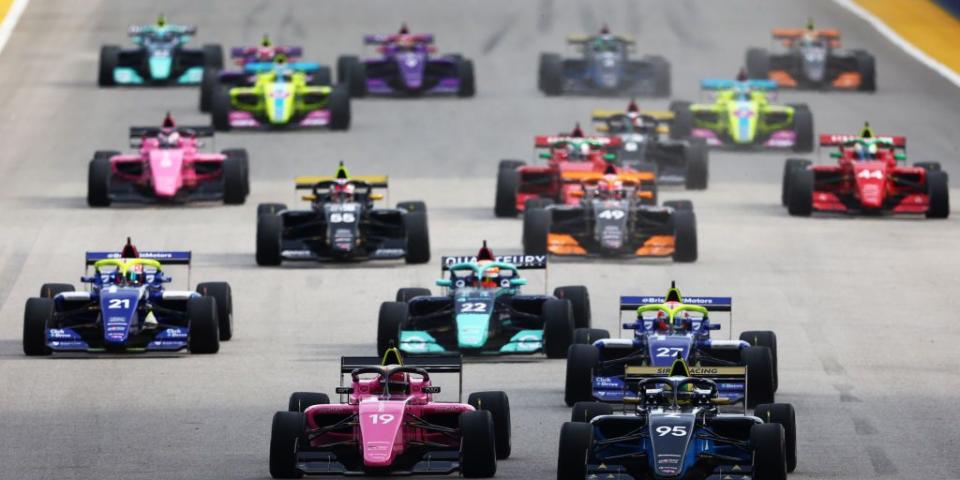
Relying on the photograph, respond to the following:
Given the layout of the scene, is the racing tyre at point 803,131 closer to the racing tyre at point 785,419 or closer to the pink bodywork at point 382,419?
the pink bodywork at point 382,419

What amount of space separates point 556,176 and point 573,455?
24106 mm

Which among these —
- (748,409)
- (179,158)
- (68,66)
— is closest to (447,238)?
(179,158)

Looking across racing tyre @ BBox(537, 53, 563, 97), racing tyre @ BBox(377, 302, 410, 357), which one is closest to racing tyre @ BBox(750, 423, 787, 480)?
racing tyre @ BBox(377, 302, 410, 357)

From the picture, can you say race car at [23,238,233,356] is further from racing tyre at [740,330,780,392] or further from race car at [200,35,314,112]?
race car at [200,35,314,112]

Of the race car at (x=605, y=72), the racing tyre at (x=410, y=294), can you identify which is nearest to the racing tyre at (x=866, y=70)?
the race car at (x=605, y=72)

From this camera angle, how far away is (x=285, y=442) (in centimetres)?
2402

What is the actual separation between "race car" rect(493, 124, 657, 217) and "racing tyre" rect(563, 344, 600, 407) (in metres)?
16.9

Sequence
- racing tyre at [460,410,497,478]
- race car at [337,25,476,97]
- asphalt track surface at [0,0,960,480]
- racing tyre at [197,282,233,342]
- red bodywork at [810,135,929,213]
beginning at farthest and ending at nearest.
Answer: race car at [337,25,476,97], red bodywork at [810,135,929,213], racing tyre at [197,282,233,342], asphalt track surface at [0,0,960,480], racing tyre at [460,410,497,478]

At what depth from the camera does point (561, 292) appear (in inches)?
1310

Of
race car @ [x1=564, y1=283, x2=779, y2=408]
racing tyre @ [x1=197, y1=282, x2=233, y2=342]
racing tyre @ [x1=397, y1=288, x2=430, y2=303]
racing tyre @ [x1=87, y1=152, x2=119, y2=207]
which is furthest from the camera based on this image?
racing tyre @ [x1=87, y1=152, x2=119, y2=207]

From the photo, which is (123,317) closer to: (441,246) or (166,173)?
(441,246)

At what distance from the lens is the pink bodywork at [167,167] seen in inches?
1863

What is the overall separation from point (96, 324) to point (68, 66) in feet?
123

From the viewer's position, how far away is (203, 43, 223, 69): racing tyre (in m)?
65.6
